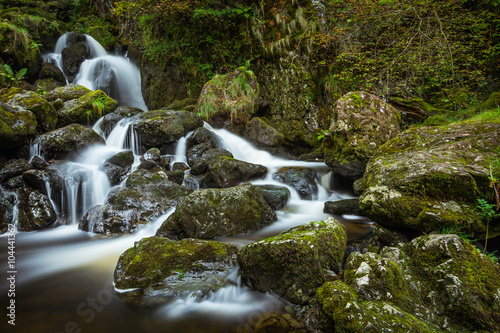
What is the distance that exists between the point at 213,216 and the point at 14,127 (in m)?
6.08

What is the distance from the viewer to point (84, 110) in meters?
9.49

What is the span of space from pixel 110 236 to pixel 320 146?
759 centimetres

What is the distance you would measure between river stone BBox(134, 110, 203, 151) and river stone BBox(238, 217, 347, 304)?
6695 millimetres

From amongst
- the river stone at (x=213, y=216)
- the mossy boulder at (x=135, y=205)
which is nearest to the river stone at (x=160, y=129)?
the mossy boulder at (x=135, y=205)

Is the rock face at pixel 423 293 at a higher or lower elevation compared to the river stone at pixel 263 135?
lower

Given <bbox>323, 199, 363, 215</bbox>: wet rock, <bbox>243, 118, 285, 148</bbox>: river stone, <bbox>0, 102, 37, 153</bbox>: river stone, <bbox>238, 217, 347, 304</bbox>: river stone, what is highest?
<bbox>0, 102, 37, 153</bbox>: river stone

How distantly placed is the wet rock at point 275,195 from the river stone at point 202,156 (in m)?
2.02

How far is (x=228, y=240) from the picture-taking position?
14.6 feet

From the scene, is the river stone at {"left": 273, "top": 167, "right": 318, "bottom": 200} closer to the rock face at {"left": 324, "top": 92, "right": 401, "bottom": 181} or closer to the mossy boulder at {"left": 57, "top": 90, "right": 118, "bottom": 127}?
the rock face at {"left": 324, "top": 92, "right": 401, "bottom": 181}

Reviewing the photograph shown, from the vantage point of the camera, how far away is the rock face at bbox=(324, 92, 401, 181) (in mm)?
5969

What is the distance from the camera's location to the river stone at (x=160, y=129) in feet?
29.2

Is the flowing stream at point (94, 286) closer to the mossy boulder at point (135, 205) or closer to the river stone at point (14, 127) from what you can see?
the mossy boulder at point (135, 205)

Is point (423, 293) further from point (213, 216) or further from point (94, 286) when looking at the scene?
point (94, 286)

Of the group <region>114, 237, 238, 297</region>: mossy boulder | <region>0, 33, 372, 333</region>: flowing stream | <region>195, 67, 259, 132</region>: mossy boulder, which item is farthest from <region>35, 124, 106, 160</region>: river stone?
<region>114, 237, 238, 297</region>: mossy boulder
